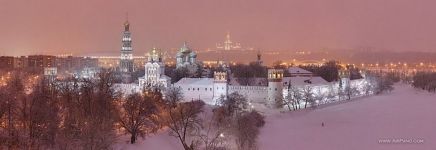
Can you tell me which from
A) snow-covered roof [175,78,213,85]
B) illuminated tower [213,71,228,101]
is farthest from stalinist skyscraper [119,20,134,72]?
illuminated tower [213,71,228,101]

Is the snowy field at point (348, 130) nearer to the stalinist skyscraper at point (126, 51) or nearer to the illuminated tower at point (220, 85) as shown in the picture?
Answer: the illuminated tower at point (220, 85)

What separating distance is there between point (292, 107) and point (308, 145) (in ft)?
49.9

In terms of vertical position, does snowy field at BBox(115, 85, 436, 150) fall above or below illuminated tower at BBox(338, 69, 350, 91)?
below

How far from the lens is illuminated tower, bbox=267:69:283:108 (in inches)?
1494

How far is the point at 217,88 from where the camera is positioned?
39875 mm

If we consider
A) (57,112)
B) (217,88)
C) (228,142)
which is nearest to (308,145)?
(228,142)

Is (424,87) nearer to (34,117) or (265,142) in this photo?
(265,142)

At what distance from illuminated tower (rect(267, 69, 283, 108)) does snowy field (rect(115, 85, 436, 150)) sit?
312cm

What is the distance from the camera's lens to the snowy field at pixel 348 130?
70.1 feet

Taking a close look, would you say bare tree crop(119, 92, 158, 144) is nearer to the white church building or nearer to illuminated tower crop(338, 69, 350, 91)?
the white church building

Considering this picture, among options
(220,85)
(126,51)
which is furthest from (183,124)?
(126,51)

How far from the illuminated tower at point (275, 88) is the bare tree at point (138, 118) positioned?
14920 mm

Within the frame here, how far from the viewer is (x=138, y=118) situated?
21.9m

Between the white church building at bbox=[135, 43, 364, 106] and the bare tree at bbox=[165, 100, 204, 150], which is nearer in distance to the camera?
the bare tree at bbox=[165, 100, 204, 150]
